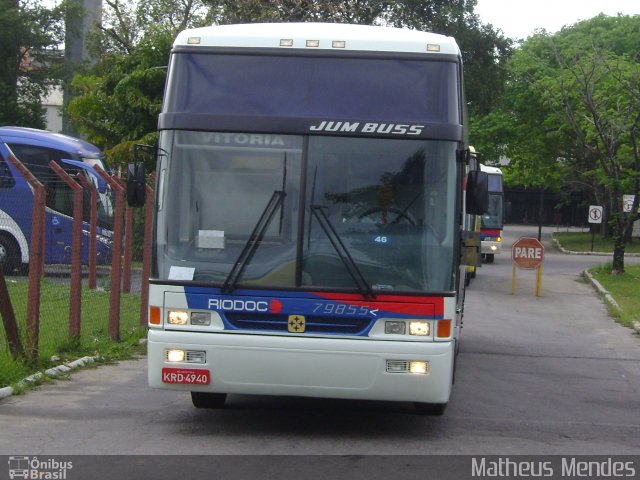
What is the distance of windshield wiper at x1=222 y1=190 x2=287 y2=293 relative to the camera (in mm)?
7934

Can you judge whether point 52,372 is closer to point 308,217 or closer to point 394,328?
point 308,217

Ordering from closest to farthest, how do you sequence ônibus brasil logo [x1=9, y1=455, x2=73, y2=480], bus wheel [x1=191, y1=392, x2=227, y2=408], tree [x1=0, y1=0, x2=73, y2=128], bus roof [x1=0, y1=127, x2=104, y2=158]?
ônibus brasil logo [x1=9, y1=455, x2=73, y2=480]
bus wheel [x1=191, y1=392, x2=227, y2=408]
bus roof [x1=0, y1=127, x2=104, y2=158]
tree [x1=0, y1=0, x2=73, y2=128]

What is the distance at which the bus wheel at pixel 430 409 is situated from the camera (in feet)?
29.3

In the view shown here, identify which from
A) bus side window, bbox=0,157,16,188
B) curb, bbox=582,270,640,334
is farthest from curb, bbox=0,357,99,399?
curb, bbox=582,270,640,334

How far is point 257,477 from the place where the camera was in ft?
22.5

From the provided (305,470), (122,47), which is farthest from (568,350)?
(122,47)

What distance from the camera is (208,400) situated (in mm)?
9219

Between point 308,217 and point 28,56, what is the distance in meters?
44.5

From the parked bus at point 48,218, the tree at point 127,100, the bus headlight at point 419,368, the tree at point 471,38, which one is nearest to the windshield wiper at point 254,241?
the bus headlight at point 419,368

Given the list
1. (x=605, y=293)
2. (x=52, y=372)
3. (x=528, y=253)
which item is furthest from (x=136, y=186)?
(x=605, y=293)

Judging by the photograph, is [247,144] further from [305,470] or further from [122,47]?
[122,47]

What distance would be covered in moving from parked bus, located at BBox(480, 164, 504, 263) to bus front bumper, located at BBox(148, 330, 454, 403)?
26.4 metres

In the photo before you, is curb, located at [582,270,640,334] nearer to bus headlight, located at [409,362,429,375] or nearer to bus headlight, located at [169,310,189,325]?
bus headlight, located at [409,362,429,375]

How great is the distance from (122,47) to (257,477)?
39.7 meters
